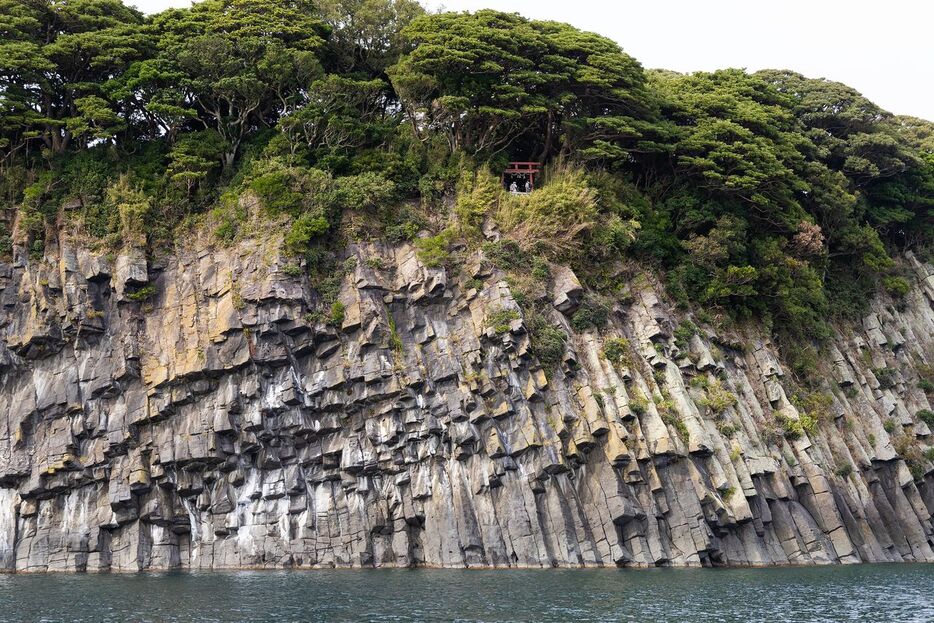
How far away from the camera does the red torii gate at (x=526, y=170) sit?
2269 inches

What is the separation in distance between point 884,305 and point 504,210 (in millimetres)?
27727

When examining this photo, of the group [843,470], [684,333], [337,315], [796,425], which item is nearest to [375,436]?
[337,315]

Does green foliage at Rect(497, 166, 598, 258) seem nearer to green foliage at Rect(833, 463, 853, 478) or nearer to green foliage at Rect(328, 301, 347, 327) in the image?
green foliage at Rect(328, 301, 347, 327)

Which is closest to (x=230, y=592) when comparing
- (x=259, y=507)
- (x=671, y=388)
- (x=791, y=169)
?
(x=259, y=507)

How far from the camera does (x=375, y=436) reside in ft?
162

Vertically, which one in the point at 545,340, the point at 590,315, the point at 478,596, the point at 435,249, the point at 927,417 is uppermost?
the point at 435,249

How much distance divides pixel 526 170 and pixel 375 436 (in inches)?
685

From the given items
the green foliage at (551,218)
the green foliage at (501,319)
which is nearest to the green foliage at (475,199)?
the green foliage at (551,218)

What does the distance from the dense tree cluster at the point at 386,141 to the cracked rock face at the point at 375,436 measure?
2.85m

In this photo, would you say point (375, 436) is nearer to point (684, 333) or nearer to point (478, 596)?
point (478, 596)

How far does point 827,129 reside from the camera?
225 ft

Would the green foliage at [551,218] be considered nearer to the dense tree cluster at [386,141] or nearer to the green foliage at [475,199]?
the dense tree cluster at [386,141]

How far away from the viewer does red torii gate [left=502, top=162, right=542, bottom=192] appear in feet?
189

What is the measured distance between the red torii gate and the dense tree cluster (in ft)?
2.74
